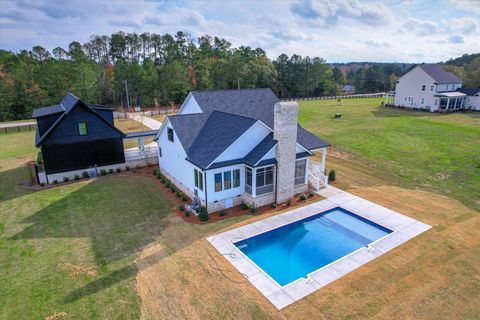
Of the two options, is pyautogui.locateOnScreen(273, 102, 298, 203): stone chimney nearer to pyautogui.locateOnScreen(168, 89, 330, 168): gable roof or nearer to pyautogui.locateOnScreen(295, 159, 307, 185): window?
pyautogui.locateOnScreen(168, 89, 330, 168): gable roof

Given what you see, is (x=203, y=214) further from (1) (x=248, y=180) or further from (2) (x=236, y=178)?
(1) (x=248, y=180)

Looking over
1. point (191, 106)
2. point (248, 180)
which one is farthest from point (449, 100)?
point (248, 180)

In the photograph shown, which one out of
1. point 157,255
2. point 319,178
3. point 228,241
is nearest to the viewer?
point 157,255

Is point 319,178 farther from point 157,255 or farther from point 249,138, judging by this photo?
point 157,255

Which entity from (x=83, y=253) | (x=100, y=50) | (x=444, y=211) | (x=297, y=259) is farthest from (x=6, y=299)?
(x=100, y=50)

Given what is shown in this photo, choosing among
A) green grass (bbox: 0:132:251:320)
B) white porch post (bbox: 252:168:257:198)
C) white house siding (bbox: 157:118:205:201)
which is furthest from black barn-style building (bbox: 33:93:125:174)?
white porch post (bbox: 252:168:257:198)

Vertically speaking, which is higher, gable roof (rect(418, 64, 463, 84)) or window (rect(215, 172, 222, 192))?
gable roof (rect(418, 64, 463, 84))

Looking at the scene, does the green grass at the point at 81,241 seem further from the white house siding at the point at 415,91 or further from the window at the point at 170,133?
the white house siding at the point at 415,91
